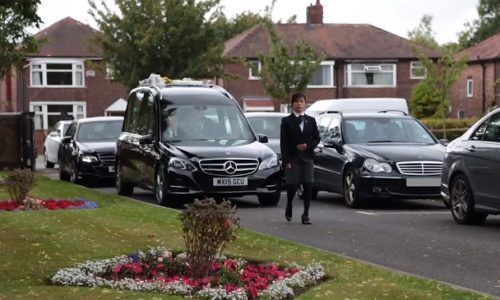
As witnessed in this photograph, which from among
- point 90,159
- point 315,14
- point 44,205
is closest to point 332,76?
point 315,14

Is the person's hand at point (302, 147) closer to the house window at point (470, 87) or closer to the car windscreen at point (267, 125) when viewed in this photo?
the car windscreen at point (267, 125)

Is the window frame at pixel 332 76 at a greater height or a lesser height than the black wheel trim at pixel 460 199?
greater

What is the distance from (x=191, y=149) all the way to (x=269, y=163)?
50.8 inches

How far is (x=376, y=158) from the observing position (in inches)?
726

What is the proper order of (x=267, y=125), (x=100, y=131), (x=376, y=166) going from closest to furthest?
1. (x=376, y=166)
2. (x=267, y=125)
3. (x=100, y=131)

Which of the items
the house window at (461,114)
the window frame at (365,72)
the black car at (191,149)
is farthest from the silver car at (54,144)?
the house window at (461,114)

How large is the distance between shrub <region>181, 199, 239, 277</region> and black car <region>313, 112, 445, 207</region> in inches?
356

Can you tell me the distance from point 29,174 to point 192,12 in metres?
27.8

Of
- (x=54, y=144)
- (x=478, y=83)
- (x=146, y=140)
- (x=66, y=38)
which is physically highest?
(x=66, y=38)

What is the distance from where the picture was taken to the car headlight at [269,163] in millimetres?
18891

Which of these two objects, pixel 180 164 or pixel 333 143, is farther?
pixel 333 143

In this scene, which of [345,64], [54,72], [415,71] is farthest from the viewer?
[415,71]

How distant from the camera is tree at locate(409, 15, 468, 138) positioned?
54.6 m

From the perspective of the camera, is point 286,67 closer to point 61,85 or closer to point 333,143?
point 61,85
